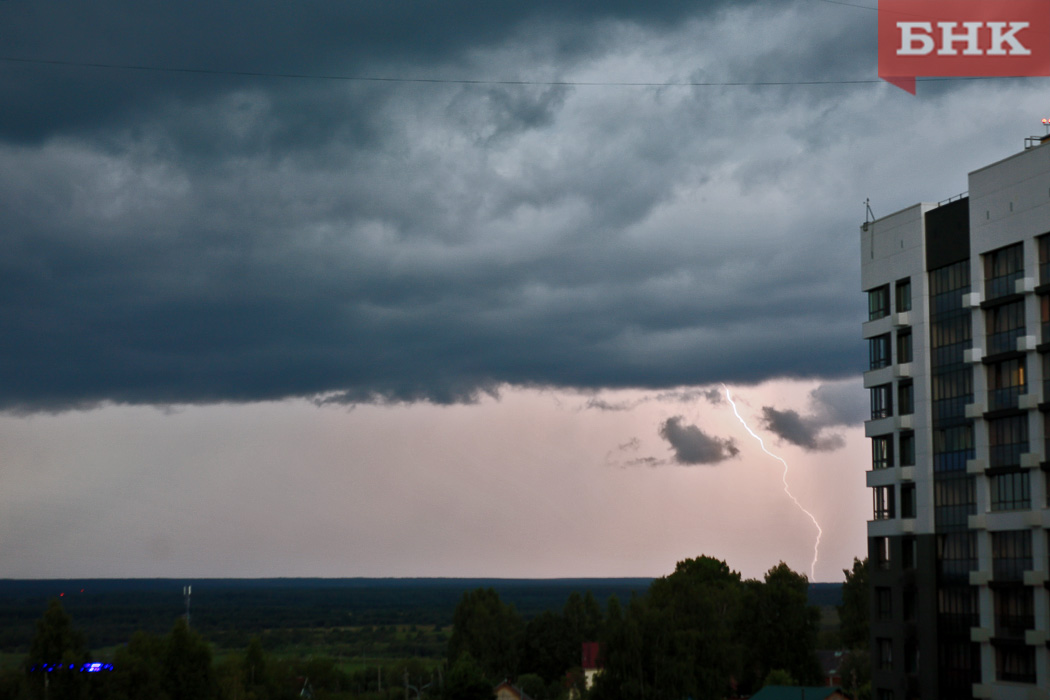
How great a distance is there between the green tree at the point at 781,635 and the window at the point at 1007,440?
82.6m

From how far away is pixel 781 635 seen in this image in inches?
5635

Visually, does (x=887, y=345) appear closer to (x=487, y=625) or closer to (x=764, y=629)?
(x=764, y=629)

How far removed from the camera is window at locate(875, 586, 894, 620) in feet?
229

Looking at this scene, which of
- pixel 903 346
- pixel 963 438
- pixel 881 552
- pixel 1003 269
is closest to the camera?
pixel 1003 269

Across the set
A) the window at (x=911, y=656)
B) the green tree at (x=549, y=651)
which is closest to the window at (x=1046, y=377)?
the window at (x=911, y=656)

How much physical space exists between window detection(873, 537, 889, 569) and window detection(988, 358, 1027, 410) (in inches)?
486

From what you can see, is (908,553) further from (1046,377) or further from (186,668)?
(186,668)

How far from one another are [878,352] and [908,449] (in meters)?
6.99

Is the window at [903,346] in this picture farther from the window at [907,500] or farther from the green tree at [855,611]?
the green tree at [855,611]

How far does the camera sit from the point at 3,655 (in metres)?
158

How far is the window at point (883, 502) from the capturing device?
71375 mm

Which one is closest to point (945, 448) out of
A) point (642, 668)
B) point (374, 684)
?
point (642, 668)

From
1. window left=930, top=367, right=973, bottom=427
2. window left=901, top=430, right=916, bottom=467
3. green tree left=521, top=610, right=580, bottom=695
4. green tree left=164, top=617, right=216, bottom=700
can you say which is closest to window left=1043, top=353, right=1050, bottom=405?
window left=930, top=367, right=973, bottom=427

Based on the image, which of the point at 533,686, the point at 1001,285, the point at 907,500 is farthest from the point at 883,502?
the point at 533,686
